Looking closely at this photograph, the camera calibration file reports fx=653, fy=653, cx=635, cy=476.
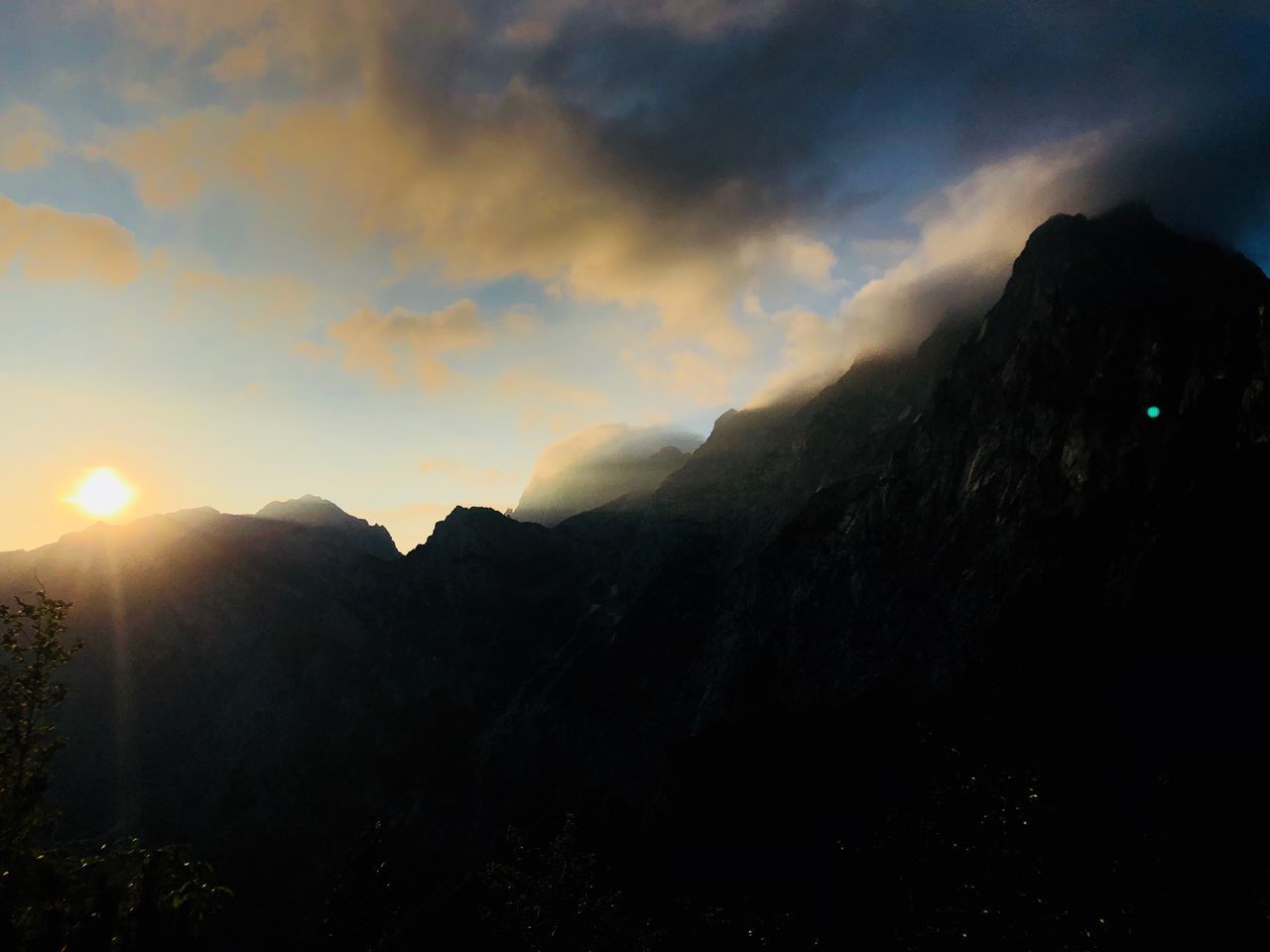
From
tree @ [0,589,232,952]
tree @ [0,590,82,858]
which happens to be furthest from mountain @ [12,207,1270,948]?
tree @ [0,590,82,858]

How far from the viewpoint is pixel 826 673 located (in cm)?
10069

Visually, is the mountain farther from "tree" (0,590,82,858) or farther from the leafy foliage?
"tree" (0,590,82,858)

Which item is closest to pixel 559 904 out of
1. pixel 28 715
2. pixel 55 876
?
pixel 55 876

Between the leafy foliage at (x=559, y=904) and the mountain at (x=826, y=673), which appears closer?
the leafy foliage at (x=559, y=904)

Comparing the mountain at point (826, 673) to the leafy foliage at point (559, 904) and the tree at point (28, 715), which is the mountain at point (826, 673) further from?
the tree at point (28, 715)

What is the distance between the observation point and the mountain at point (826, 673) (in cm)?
4897

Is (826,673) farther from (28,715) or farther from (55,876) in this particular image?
(55,876)

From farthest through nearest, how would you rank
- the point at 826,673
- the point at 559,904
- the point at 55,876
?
the point at 826,673
the point at 559,904
the point at 55,876

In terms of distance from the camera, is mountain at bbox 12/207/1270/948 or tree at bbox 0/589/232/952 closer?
tree at bbox 0/589/232/952

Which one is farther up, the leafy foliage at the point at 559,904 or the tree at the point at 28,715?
the tree at the point at 28,715

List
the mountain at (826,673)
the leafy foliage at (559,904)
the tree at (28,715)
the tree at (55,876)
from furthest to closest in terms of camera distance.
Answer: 1. the mountain at (826,673)
2. the leafy foliage at (559,904)
3. the tree at (28,715)
4. the tree at (55,876)

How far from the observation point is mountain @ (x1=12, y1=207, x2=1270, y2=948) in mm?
48969

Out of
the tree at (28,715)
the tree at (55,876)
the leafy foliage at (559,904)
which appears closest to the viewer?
the tree at (55,876)

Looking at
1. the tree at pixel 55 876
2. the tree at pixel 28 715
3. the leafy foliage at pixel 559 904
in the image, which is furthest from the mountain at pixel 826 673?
the tree at pixel 28 715
